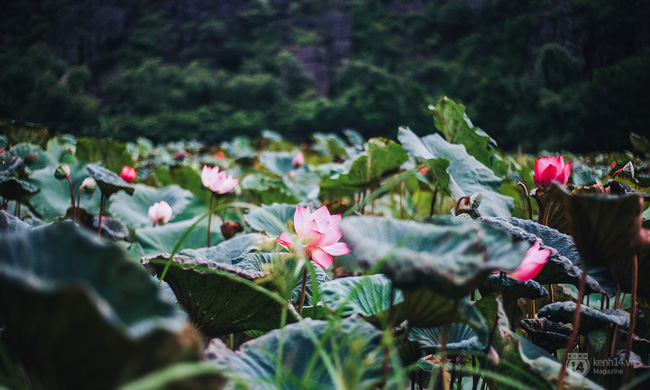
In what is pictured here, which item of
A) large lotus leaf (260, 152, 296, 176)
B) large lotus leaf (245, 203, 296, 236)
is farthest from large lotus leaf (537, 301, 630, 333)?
large lotus leaf (260, 152, 296, 176)

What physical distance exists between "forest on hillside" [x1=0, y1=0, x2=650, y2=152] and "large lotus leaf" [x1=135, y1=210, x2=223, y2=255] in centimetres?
302

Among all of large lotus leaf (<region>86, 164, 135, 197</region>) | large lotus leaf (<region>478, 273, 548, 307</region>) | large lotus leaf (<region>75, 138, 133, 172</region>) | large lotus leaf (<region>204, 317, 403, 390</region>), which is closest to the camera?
large lotus leaf (<region>204, 317, 403, 390</region>)

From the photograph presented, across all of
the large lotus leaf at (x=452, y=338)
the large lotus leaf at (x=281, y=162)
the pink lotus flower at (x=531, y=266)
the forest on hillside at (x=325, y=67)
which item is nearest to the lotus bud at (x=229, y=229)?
the large lotus leaf at (x=452, y=338)

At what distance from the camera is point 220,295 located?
1.19ft

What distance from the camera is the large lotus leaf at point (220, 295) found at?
13.4 inches

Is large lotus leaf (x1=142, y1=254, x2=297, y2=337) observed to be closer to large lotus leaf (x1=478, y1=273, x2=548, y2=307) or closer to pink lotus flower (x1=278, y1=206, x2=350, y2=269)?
pink lotus flower (x1=278, y1=206, x2=350, y2=269)

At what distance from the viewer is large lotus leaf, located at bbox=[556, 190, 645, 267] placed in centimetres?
25

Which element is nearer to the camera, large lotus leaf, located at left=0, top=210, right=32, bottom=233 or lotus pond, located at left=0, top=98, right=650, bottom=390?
lotus pond, located at left=0, top=98, right=650, bottom=390

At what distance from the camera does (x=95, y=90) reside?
14.1 meters

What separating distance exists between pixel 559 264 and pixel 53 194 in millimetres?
1099

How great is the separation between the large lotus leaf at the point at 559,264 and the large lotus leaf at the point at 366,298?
0.14 m

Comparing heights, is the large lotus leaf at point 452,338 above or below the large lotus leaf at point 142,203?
above

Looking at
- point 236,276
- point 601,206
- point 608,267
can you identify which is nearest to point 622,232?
point 601,206

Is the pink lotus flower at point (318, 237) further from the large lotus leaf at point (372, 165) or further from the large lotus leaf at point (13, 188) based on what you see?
the large lotus leaf at point (13, 188)
